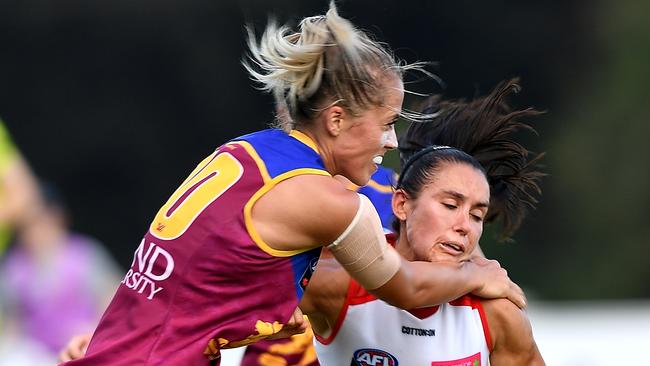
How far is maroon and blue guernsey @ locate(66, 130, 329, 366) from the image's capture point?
325cm

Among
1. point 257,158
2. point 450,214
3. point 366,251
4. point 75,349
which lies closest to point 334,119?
point 257,158

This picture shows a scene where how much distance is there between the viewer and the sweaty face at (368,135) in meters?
3.43

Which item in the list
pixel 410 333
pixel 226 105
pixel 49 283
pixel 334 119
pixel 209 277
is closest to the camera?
pixel 209 277

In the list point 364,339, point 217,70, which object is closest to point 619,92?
point 217,70

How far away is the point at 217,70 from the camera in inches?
481

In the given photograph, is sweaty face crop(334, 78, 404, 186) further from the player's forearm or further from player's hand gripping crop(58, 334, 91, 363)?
player's hand gripping crop(58, 334, 91, 363)

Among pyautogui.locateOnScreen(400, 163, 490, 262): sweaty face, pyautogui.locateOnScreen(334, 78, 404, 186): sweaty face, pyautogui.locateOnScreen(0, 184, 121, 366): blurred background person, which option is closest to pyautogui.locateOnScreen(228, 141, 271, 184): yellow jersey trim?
pyautogui.locateOnScreen(334, 78, 404, 186): sweaty face

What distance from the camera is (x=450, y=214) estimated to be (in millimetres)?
3627

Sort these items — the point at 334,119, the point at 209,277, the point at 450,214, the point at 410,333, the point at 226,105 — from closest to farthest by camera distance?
the point at 209,277 → the point at 334,119 → the point at 450,214 → the point at 410,333 → the point at 226,105

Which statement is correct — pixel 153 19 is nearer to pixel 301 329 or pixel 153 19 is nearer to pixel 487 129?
pixel 487 129

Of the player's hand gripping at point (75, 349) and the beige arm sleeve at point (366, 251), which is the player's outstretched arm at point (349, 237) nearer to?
the beige arm sleeve at point (366, 251)

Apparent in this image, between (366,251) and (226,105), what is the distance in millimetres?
8747

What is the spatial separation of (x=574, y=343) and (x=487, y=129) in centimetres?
290

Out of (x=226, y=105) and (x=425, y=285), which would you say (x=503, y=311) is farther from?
(x=226, y=105)
